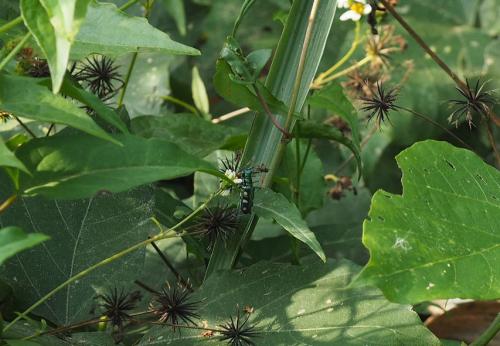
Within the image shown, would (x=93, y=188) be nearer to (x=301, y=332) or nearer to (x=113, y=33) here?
(x=113, y=33)

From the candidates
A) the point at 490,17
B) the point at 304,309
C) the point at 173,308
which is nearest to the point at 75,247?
the point at 173,308

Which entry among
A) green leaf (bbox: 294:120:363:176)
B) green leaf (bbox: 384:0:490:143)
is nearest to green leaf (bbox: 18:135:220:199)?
green leaf (bbox: 294:120:363:176)

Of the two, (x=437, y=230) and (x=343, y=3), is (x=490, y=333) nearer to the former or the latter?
(x=437, y=230)

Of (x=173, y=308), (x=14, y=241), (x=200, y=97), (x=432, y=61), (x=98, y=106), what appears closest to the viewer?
(x=14, y=241)

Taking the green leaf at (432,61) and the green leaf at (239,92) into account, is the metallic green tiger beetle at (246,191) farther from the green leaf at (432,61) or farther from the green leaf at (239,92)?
the green leaf at (432,61)

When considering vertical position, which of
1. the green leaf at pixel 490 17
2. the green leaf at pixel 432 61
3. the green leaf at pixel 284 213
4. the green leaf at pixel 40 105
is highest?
the green leaf at pixel 490 17

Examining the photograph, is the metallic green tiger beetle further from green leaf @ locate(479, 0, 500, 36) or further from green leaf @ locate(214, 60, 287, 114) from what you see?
green leaf @ locate(479, 0, 500, 36)

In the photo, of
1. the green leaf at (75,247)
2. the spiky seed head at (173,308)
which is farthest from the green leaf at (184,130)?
the spiky seed head at (173,308)
